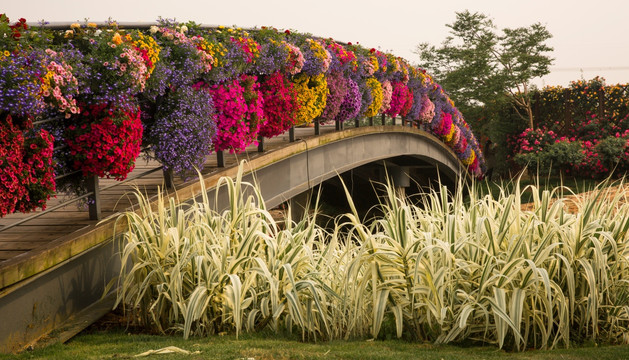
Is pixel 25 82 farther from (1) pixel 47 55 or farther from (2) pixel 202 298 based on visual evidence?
(2) pixel 202 298

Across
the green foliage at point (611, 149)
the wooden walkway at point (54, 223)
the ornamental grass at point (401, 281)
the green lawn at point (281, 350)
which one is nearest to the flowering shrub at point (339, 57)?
the wooden walkway at point (54, 223)

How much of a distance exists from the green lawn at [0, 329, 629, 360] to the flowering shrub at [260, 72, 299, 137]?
4337 mm

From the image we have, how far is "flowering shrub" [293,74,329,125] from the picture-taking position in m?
9.77

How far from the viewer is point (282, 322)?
530 cm

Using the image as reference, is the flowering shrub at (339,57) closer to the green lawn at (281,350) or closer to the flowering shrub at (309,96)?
the flowering shrub at (309,96)

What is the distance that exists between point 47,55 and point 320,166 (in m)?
Result: 6.99

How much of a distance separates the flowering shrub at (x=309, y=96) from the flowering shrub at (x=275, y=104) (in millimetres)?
567

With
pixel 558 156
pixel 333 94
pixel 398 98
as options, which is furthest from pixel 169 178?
pixel 558 156

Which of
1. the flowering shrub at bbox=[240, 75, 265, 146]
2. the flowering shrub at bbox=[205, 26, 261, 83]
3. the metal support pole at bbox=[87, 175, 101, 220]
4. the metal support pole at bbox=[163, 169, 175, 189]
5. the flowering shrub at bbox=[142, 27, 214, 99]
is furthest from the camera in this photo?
the flowering shrub at bbox=[240, 75, 265, 146]

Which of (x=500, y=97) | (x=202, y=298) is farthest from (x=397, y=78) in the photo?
(x=500, y=97)

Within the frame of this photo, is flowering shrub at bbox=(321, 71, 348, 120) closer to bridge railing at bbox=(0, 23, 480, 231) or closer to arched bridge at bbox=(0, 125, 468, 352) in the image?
bridge railing at bbox=(0, 23, 480, 231)

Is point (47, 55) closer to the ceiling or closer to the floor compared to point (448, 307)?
closer to the ceiling

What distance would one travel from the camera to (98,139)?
5.59 meters

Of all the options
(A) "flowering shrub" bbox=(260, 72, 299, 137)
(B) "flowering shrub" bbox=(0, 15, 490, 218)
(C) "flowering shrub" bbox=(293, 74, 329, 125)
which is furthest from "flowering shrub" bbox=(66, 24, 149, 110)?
(C) "flowering shrub" bbox=(293, 74, 329, 125)
